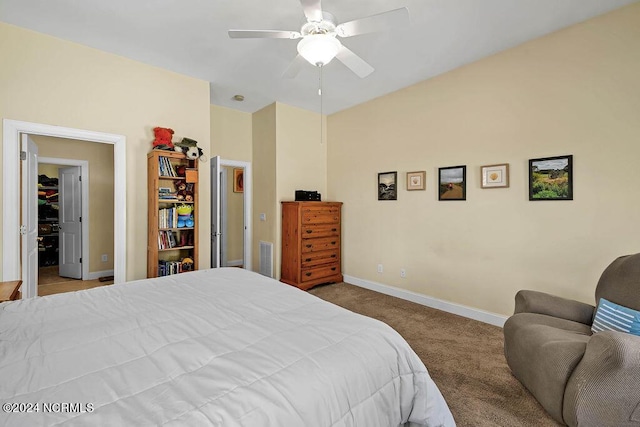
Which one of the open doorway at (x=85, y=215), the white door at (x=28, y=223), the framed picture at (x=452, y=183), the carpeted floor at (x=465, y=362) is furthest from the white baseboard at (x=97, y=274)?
the framed picture at (x=452, y=183)

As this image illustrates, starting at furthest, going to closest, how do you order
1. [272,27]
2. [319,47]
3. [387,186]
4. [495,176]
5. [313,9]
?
[387,186] < [495,176] < [272,27] < [319,47] < [313,9]

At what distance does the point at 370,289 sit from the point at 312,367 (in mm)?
3426

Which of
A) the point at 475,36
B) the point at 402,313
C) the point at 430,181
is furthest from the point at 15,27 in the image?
the point at 402,313

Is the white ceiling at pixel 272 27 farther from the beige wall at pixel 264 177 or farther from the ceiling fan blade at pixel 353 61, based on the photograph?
the beige wall at pixel 264 177

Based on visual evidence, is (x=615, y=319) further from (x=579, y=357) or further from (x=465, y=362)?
(x=465, y=362)

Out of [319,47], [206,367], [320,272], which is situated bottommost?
[320,272]

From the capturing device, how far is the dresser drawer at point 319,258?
14.0 ft

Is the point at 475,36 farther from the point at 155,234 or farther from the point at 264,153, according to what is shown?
the point at 155,234

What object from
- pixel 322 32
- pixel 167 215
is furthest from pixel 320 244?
pixel 322 32

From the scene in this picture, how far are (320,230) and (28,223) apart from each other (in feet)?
11.4

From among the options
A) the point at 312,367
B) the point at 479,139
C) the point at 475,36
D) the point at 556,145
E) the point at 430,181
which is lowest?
the point at 312,367

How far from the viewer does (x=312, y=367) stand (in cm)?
103

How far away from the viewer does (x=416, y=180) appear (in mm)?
3719

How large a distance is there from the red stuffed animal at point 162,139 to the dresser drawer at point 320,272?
248 centimetres
